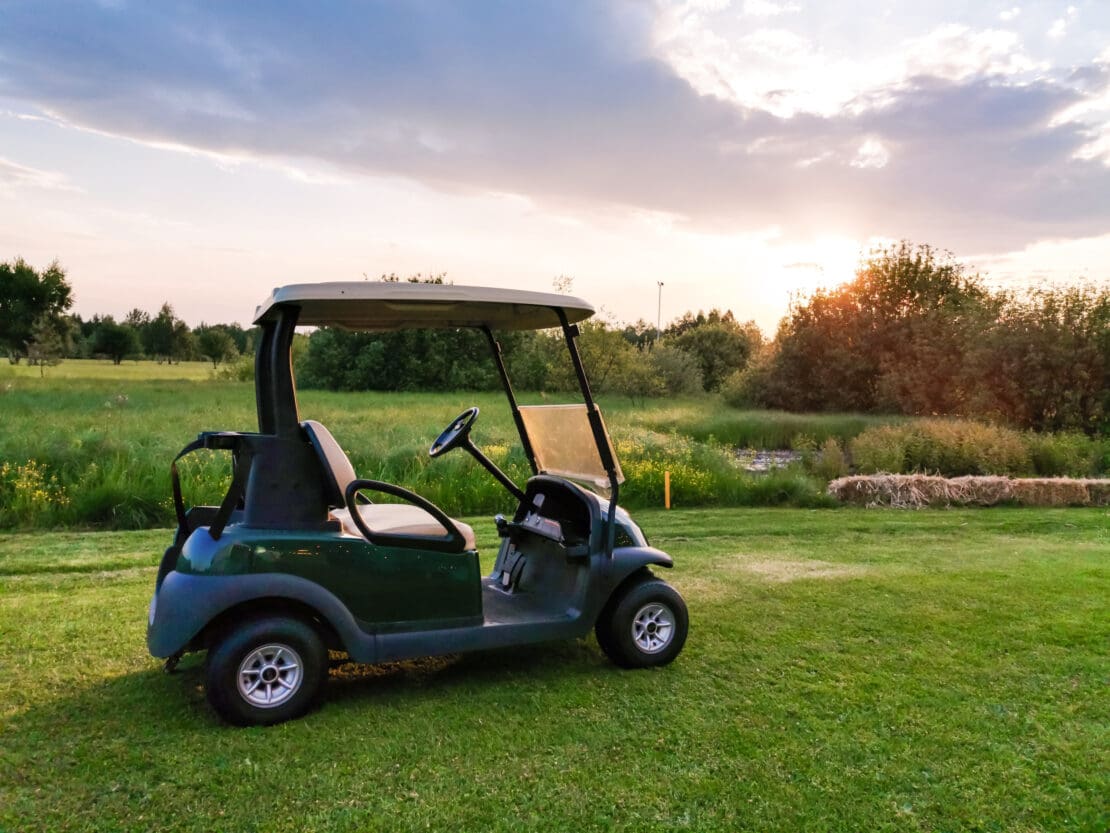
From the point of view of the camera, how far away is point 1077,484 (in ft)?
34.5

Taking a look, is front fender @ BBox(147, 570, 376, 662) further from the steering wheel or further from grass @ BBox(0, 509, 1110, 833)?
the steering wheel

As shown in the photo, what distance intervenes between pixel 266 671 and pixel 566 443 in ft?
6.27

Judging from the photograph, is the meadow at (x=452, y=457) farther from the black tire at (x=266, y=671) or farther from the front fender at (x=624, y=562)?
the black tire at (x=266, y=671)

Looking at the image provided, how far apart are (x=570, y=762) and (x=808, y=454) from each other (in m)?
10.7

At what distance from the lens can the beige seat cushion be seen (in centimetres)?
381

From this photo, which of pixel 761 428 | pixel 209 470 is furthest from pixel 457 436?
pixel 761 428

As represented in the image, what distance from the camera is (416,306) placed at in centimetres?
394

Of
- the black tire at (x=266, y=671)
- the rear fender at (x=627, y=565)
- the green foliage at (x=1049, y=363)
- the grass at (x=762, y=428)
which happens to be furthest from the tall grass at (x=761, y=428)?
the black tire at (x=266, y=671)

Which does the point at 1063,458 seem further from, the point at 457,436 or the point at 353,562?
the point at 353,562

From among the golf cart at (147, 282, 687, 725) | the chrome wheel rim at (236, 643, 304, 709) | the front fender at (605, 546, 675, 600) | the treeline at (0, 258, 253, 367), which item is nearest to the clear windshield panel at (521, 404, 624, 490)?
the golf cart at (147, 282, 687, 725)

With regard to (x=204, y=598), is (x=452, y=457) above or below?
above

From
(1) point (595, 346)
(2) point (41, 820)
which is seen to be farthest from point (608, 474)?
(1) point (595, 346)

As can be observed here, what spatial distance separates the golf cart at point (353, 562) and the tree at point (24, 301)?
4425 cm

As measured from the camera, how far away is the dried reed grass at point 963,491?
33.6 feet
